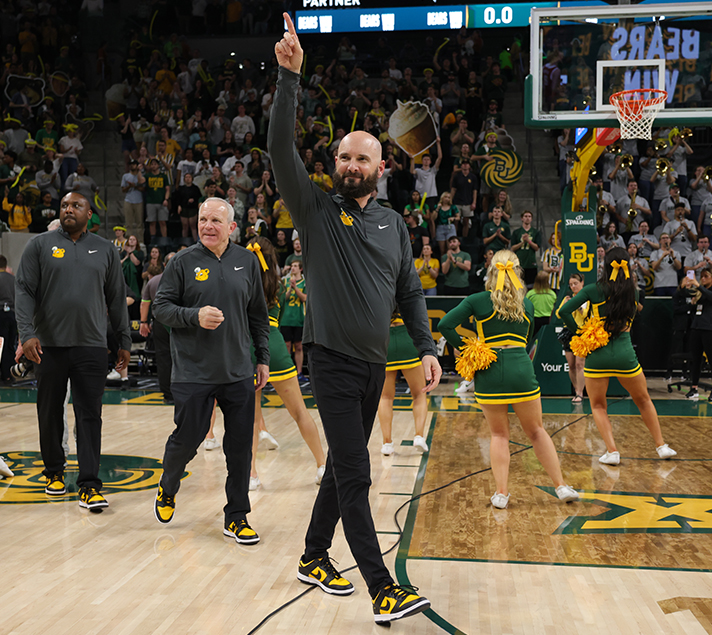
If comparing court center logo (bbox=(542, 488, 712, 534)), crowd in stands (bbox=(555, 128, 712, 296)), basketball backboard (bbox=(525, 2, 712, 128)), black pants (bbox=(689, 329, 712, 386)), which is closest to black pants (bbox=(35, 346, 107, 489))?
court center logo (bbox=(542, 488, 712, 534))

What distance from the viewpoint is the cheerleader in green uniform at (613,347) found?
6.34 meters

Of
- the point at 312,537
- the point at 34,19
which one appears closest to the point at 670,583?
the point at 312,537

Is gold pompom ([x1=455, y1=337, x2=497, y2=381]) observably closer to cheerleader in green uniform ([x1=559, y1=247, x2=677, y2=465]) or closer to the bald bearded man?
cheerleader in green uniform ([x1=559, y1=247, x2=677, y2=465])

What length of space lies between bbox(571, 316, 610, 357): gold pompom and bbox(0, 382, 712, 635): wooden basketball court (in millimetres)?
998

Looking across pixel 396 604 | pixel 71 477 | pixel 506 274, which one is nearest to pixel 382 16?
pixel 506 274

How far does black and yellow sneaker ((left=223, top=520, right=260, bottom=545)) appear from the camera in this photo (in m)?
4.32

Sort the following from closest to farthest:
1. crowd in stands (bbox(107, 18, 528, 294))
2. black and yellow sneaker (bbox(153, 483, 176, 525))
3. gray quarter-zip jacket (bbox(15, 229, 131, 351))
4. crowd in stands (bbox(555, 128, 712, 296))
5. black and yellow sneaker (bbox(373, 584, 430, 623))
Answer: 1. black and yellow sneaker (bbox(373, 584, 430, 623))
2. black and yellow sneaker (bbox(153, 483, 176, 525))
3. gray quarter-zip jacket (bbox(15, 229, 131, 351))
4. crowd in stands (bbox(555, 128, 712, 296))
5. crowd in stands (bbox(107, 18, 528, 294))

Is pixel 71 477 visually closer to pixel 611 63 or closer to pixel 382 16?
pixel 611 63

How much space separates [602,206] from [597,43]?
6.05m

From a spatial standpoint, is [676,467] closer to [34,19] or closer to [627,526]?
[627,526]

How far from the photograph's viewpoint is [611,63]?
7531mm

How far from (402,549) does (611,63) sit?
563cm

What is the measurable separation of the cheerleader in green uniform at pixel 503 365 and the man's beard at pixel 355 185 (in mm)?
1938

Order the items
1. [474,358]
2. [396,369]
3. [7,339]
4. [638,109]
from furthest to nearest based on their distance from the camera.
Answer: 1. [7,339]
2. [638,109]
3. [396,369]
4. [474,358]
